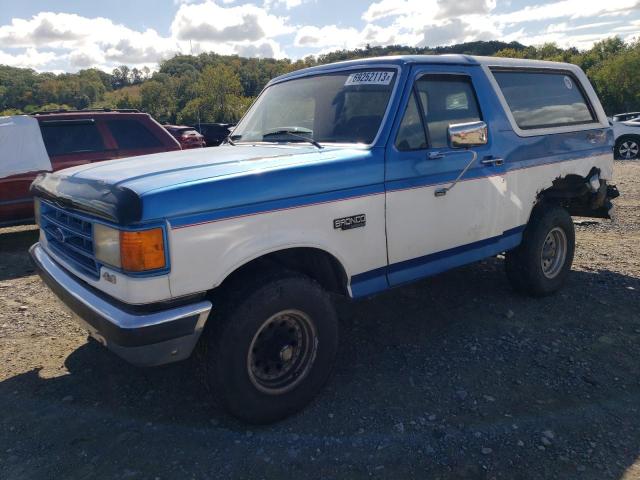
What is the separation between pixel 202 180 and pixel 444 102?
A: 81.7 inches

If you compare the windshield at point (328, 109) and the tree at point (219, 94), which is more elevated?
the tree at point (219, 94)

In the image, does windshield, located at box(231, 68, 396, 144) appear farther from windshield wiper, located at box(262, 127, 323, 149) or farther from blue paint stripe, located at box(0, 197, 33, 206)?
blue paint stripe, located at box(0, 197, 33, 206)

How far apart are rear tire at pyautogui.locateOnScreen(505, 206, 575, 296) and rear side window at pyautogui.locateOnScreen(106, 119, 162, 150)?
5.61 meters

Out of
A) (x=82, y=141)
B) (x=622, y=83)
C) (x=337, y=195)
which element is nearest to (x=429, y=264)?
(x=337, y=195)

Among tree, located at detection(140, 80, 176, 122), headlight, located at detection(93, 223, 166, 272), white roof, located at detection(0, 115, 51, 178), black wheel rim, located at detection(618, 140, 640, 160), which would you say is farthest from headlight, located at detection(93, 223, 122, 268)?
tree, located at detection(140, 80, 176, 122)

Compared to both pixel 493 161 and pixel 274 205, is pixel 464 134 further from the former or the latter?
pixel 274 205

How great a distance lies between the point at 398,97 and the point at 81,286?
90.1 inches

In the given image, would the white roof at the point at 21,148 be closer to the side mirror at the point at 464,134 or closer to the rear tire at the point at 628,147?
the side mirror at the point at 464,134

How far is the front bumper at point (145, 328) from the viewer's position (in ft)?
7.86

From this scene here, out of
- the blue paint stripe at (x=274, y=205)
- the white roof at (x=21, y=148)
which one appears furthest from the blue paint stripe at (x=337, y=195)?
the white roof at (x=21, y=148)

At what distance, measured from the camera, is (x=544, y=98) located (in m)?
4.64

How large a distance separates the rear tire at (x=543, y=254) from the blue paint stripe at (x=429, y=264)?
167 millimetres

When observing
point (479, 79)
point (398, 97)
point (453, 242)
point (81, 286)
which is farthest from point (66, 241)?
point (479, 79)

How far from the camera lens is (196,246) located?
96.9 inches
